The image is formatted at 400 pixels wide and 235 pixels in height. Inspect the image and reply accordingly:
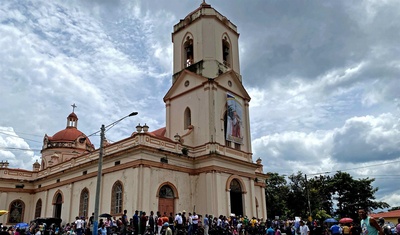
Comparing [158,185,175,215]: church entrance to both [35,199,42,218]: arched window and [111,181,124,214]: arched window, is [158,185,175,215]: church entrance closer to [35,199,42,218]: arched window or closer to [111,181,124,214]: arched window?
[111,181,124,214]: arched window

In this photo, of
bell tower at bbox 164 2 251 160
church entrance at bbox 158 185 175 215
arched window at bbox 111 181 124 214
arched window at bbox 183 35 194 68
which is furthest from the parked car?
arched window at bbox 183 35 194 68

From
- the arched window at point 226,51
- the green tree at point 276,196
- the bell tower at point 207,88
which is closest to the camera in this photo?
the bell tower at point 207,88

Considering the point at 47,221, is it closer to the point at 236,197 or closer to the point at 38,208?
the point at 38,208

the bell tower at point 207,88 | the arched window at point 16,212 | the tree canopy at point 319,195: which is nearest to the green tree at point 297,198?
the tree canopy at point 319,195

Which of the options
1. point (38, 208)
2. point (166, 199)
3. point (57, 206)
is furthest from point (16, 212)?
point (166, 199)

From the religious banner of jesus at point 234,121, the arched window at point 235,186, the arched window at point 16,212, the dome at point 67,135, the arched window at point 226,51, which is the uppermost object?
the arched window at point 226,51

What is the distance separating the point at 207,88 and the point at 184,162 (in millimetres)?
6545

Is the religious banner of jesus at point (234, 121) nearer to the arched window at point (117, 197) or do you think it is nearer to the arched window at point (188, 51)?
the arched window at point (188, 51)

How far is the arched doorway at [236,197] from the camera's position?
1141 inches

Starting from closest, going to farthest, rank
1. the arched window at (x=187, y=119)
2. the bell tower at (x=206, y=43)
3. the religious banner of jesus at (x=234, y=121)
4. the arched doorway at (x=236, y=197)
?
the arched doorway at (x=236, y=197)
the religious banner of jesus at (x=234, y=121)
the arched window at (x=187, y=119)
the bell tower at (x=206, y=43)

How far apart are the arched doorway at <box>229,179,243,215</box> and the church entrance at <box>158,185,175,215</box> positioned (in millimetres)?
4943

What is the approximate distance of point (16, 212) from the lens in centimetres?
3806

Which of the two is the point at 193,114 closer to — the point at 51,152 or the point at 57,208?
the point at 57,208

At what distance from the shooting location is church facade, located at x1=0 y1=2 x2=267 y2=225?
2628 cm
